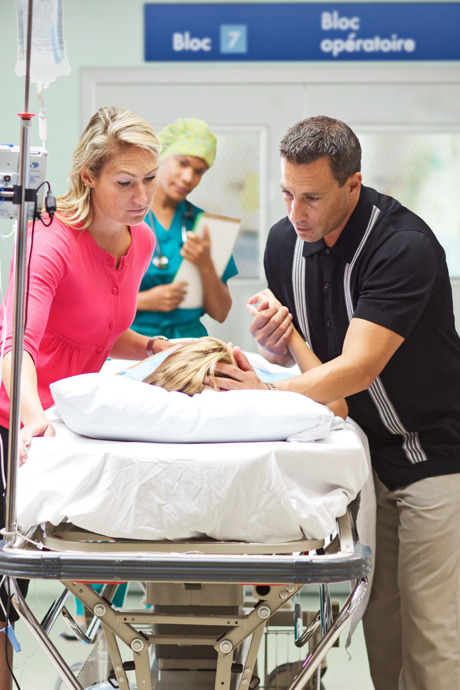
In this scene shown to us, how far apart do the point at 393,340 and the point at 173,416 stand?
608 millimetres

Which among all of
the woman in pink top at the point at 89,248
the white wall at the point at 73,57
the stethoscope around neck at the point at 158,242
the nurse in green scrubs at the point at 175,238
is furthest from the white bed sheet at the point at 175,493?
the white wall at the point at 73,57

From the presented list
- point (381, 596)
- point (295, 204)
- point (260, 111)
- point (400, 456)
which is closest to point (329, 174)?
point (295, 204)

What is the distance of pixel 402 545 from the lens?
6.83ft

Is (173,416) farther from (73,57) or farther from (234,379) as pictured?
(73,57)

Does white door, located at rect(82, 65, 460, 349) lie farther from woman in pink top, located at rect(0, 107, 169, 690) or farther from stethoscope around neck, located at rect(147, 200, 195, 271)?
woman in pink top, located at rect(0, 107, 169, 690)

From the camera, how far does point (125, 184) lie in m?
1.92

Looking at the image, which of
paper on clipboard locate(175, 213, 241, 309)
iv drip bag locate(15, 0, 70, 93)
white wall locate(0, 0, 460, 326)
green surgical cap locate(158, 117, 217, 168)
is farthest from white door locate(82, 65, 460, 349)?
iv drip bag locate(15, 0, 70, 93)

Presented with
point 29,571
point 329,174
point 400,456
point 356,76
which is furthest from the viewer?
point 356,76

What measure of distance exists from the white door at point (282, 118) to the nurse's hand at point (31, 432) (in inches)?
81.6

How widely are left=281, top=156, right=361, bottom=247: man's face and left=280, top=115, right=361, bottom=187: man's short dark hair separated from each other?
0.05 ft

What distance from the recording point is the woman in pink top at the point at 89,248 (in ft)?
6.18

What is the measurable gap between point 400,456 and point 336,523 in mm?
597

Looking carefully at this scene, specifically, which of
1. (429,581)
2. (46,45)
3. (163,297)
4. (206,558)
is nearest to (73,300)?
(46,45)

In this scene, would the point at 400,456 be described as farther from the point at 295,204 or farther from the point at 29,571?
the point at 29,571
